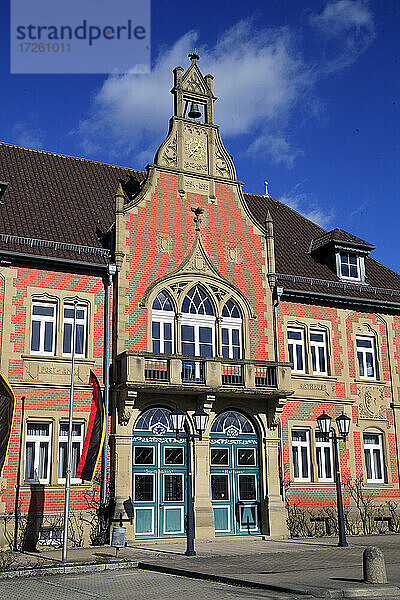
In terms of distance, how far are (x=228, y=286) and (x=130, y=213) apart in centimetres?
457

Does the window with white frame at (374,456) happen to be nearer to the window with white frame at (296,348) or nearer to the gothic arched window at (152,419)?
A: the window with white frame at (296,348)

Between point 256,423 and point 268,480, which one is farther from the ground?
point 256,423

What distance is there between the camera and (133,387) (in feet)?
75.7

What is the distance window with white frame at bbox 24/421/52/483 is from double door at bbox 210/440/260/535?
5.73 m

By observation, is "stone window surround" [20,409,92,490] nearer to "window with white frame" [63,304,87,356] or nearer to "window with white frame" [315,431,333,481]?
"window with white frame" [63,304,87,356]

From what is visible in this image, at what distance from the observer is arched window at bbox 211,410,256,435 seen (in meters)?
25.3

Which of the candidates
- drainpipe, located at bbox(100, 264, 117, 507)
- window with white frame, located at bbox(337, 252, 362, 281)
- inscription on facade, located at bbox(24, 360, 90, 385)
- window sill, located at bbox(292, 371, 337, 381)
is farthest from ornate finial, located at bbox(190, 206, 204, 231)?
inscription on facade, located at bbox(24, 360, 90, 385)

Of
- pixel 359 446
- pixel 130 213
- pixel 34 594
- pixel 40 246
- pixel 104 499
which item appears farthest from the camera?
pixel 359 446

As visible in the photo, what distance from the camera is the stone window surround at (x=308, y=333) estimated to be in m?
27.5

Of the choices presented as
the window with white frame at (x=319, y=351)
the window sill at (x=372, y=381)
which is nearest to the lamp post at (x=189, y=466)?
the window with white frame at (x=319, y=351)

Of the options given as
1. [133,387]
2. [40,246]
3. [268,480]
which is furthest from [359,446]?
[40,246]

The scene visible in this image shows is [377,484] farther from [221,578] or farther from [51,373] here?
[221,578]

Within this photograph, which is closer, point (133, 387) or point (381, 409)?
point (133, 387)

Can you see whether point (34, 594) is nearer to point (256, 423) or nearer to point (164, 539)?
point (164, 539)
